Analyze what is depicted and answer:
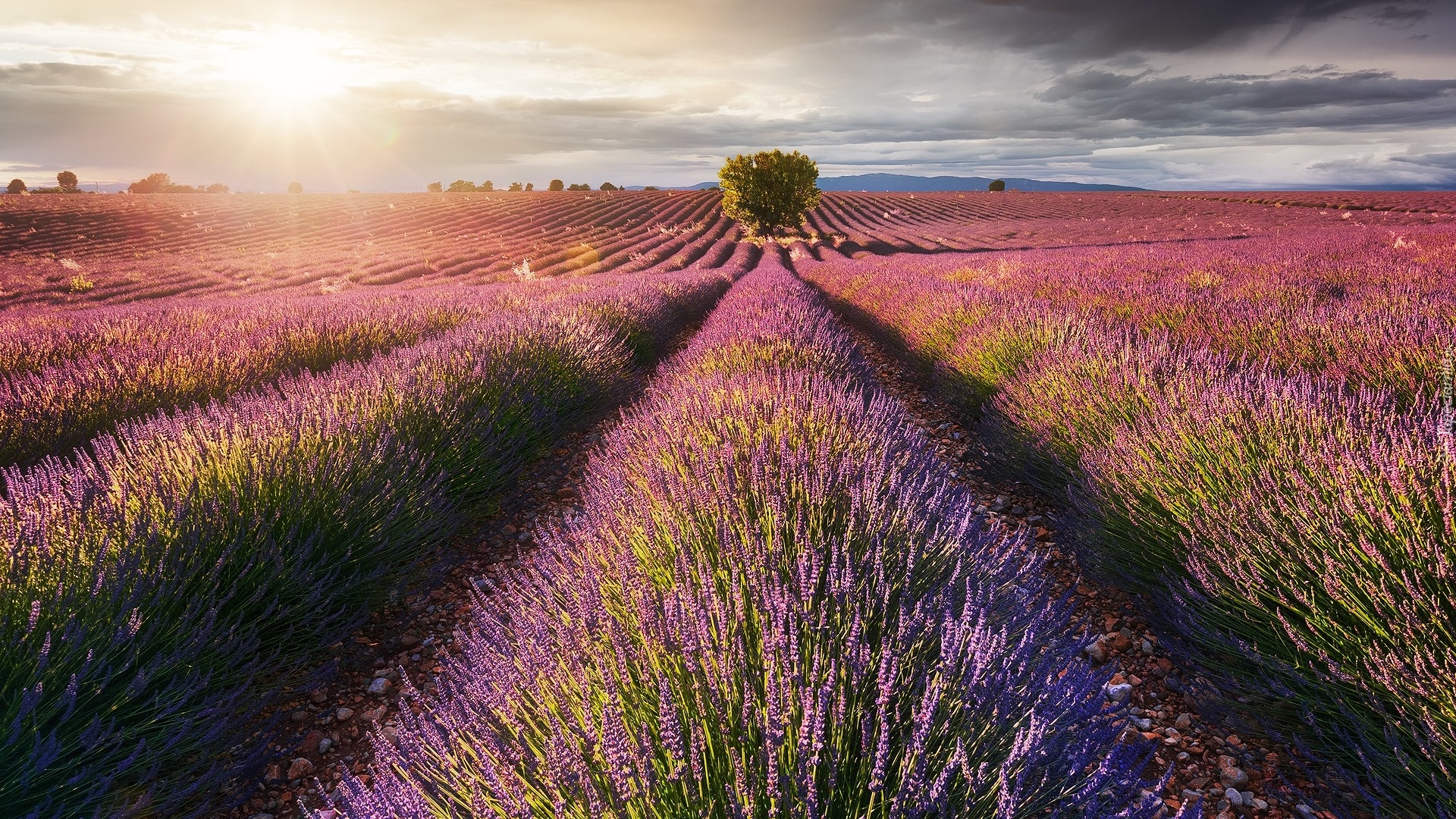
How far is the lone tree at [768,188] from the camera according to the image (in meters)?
35.0

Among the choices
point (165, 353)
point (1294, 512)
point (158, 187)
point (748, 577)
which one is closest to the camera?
point (748, 577)

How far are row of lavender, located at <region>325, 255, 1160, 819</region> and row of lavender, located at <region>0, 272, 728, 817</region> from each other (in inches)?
24.7

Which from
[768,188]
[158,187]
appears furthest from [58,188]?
[768,188]

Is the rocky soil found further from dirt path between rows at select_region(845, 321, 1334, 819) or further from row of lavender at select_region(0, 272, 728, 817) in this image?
row of lavender at select_region(0, 272, 728, 817)

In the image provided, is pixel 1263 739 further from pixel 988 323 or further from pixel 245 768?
pixel 988 323

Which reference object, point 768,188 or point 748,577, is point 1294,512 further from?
point 768,188

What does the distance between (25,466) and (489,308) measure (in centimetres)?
535

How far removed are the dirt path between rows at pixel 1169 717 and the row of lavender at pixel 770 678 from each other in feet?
1.06

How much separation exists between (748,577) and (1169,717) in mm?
1816

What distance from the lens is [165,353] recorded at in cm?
525

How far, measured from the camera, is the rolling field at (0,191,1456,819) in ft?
4.32


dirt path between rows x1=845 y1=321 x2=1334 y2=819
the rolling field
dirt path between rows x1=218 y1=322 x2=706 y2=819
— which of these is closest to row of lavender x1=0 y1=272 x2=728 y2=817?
the rolling field

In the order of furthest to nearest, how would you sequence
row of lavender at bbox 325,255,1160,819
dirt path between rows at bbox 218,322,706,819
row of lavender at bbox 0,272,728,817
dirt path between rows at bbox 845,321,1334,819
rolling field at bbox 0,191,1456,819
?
dirt path between rows at bbox 218,322,706,819 → dirt path between rows at bbox 845,321,1334,819 → row of lavender at bbox 0,272,728,817 → rolling field at bbox 0,191,1456,819 → row of lavender at bbox 325,255,1160,819

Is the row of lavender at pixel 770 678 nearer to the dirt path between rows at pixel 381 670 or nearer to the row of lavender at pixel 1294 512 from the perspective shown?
the dirt path between rows at pixel 381 670
